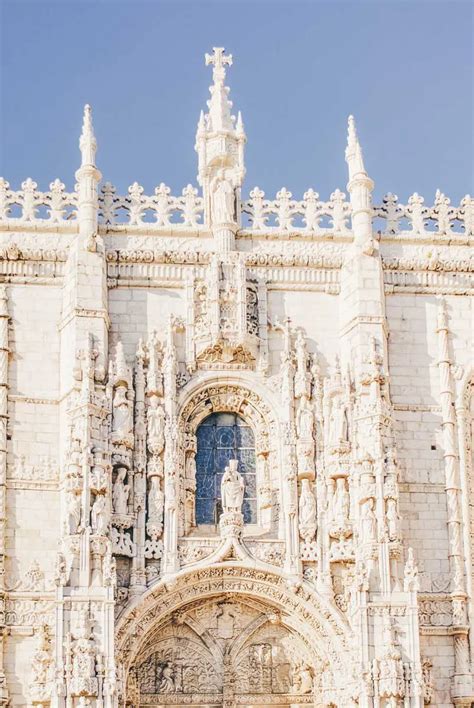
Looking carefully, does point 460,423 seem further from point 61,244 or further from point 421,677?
point 61,244

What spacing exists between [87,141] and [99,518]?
5.56 m

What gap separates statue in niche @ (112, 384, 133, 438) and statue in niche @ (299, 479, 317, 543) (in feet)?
8.24

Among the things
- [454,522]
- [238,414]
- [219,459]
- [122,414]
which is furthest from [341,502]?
[122,414]

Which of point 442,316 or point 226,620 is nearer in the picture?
point 226,620

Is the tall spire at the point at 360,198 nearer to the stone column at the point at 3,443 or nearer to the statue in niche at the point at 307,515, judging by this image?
the statue in niche at the point at 307,515

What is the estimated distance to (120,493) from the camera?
20484 millimetres

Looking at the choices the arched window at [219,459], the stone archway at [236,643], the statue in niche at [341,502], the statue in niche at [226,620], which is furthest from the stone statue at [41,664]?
the statue in niche at [341,502]

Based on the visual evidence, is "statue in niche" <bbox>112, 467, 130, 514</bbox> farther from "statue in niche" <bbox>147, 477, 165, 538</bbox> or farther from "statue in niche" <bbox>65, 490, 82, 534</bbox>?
"statue in niche" <bbox>65, 490, 82, 534</bbox>

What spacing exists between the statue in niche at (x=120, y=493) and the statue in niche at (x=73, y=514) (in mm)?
579

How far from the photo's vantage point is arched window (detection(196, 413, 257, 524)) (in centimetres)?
2130

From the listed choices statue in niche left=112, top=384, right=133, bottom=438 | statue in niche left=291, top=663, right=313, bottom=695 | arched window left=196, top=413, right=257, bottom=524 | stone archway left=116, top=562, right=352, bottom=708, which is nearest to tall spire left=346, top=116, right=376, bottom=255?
arched window left=196, top=413, right=257, bottom=524

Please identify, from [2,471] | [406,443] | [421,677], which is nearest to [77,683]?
[2,471]

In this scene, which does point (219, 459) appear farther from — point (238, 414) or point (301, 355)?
point (301, 355)

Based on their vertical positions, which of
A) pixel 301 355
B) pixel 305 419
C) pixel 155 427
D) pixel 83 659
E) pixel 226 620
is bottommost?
pixel 83 659
